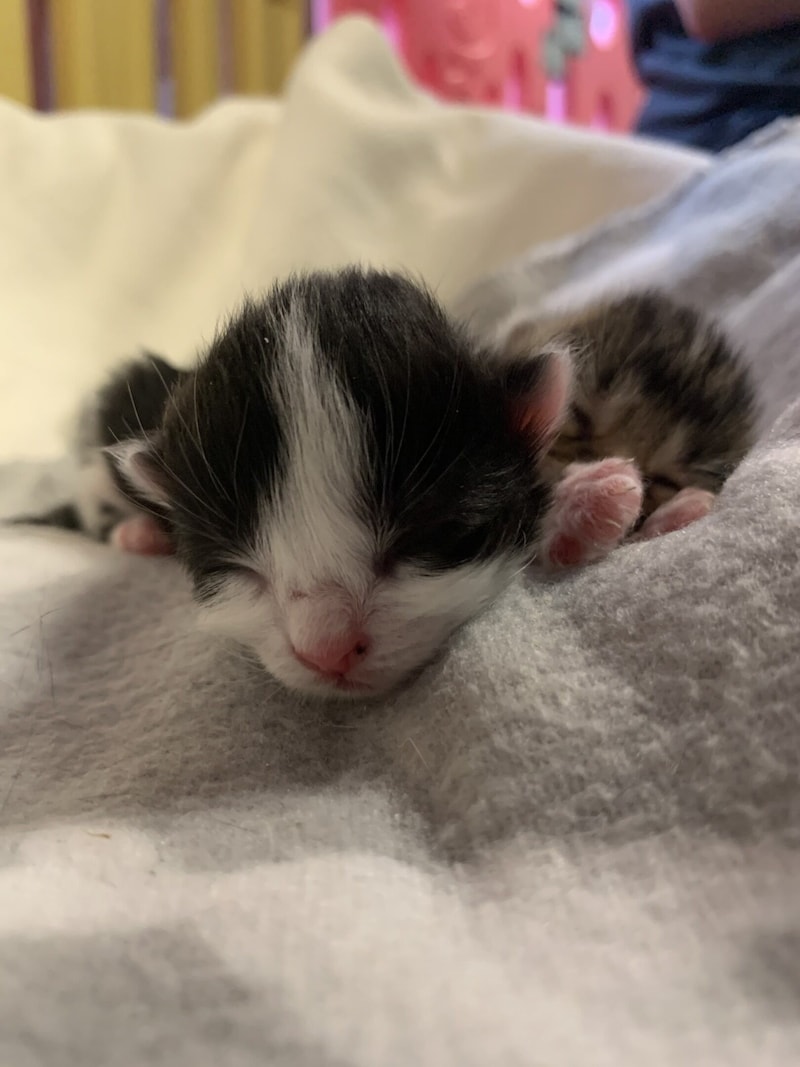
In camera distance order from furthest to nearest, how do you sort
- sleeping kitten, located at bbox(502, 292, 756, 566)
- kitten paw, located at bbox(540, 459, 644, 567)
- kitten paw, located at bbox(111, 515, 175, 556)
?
kitten paw, located at bbox(111, 515, 175, 556)
sleeping kitten, located at bbox(502, 292, 756, 566)
kitten paw, located at bbox(540, 459, 644, 567)

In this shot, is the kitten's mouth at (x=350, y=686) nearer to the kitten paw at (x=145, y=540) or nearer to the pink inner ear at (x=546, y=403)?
the pink inner ear at (x=546, y=403)

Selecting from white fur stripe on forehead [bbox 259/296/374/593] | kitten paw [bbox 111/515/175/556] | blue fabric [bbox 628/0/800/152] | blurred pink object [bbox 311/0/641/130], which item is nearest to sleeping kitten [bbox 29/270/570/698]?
white fur stripe on forehead [bbox 259/296/374/593]

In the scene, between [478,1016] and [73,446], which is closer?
[478,1016]

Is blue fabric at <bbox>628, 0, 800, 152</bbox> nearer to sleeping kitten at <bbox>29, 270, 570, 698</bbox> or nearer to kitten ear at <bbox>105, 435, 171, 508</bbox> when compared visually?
sleeping kitten at <bbox>29, 270, 570, 698</bbox>

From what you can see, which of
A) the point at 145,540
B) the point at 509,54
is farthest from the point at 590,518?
the point at 509,54

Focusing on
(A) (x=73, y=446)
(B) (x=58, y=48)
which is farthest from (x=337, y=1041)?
(B) (x=58, y=48)

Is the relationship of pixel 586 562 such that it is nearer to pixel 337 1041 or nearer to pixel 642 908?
pixel 642 908

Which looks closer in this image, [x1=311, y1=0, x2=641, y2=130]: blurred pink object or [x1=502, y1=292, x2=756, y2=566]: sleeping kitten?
[x1=502, y1=292, x2=756, y2=566]: sleeping kitten

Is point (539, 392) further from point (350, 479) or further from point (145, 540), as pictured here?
point (145, 540)
